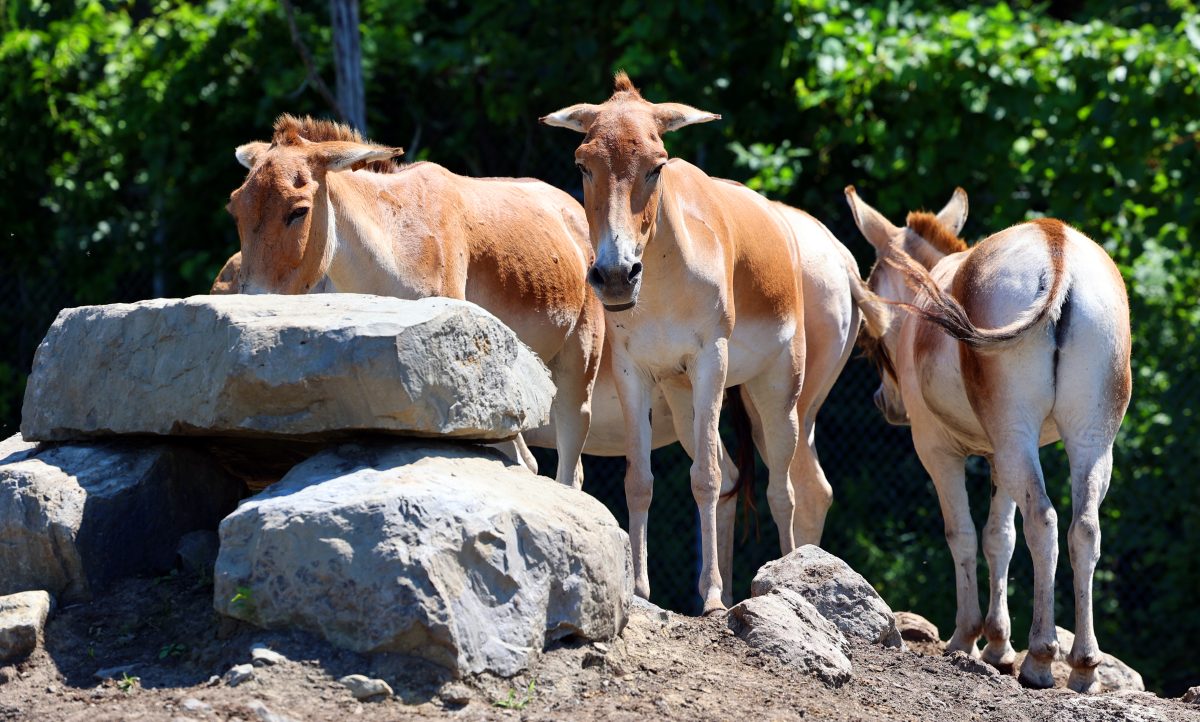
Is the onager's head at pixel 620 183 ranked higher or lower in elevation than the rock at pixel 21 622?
higher

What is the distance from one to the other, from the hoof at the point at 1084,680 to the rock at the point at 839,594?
703mm

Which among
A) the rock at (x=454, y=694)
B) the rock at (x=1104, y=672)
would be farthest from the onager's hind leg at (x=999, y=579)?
the rock at (x=454, y=694)

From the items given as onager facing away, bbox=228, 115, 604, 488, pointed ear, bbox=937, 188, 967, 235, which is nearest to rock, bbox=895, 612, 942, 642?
onager facing away, bbox=228, 115, 604, 488

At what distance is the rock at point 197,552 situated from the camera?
15.5 feet

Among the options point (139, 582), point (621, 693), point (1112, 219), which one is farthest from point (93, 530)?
point (1112, 219)

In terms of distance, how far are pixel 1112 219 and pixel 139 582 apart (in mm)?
6905

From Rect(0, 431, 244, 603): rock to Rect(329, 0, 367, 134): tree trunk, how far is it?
4562 millimetres

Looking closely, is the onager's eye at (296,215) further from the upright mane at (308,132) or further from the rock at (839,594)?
the rock at (839,594)

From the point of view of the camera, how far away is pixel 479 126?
33.6 feet

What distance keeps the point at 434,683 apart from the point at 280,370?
3.51ft

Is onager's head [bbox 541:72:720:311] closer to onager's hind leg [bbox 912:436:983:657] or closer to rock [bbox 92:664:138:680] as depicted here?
onager's hind leg [bbox 912:436:983:657]

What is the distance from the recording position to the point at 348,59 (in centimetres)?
907

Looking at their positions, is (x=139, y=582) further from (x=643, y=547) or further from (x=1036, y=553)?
(x=1036, y=553)

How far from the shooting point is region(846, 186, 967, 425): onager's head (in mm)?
7434
